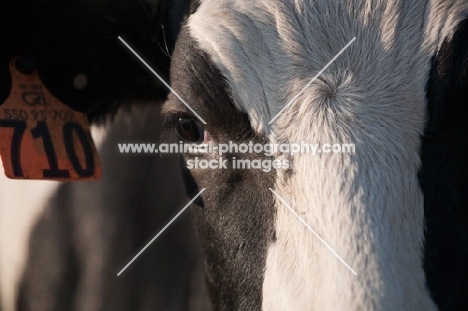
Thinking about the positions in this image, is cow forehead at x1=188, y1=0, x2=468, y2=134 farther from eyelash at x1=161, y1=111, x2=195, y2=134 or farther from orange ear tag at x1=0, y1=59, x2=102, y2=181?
orange ear tag at x1=0, y1=59, x2=102, y2=181

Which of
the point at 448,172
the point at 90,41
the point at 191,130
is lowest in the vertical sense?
the point at 448,172

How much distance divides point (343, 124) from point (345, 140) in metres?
0.04

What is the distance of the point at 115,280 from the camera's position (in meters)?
2.76

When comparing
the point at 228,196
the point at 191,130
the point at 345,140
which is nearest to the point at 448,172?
the point at 345,140

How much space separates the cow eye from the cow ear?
11.8 inches

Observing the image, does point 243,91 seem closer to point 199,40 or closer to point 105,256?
point 199,40

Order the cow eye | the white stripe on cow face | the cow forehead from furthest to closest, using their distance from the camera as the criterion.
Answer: the cow eye
the cow forehead
the white stripe on cow face

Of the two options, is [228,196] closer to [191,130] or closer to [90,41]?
[191,130]

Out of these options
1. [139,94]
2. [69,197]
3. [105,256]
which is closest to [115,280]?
[105,256]

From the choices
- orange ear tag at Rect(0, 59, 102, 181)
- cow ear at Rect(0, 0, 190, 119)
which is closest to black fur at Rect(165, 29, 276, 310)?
cow ear at Rect(0, 0, 190, 119)

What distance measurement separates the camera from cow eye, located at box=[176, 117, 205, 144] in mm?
1808

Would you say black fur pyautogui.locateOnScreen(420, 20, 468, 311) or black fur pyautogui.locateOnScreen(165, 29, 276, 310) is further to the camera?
black fur pyautogui.locateOnScreen(165, 29, 276, 310)

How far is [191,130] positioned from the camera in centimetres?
182

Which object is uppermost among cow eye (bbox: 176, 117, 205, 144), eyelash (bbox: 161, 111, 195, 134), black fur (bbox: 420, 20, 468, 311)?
eyelash (bbox: 161, 111, 195, 134)
